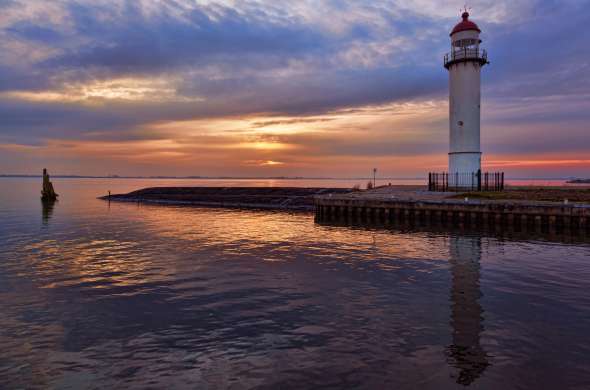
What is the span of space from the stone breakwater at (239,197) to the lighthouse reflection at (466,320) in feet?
109

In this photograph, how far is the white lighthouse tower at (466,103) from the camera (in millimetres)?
43969

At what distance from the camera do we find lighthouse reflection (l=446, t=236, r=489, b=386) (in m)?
9.30

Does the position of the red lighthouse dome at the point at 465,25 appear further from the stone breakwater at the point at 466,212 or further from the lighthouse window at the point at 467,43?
the stone breakwater at the point at 466,212

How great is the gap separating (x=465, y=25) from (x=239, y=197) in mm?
43025

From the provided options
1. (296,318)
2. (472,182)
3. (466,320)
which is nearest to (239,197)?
(472,182)

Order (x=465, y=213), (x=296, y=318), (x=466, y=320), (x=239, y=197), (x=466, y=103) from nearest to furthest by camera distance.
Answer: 1. (x=466, y=320)
2. (x=296, y=318)
3. (x=465, y=213)
4. (x=466, y=103)
5. (x=239, y=197)

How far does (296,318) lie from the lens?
41.0ft

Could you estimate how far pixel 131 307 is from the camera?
1357 cm

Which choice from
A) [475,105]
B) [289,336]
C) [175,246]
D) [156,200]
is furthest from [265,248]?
[156,200]

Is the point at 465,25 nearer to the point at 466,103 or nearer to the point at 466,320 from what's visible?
the point at 466,103

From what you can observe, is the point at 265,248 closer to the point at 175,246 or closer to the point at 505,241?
the point at 175,246

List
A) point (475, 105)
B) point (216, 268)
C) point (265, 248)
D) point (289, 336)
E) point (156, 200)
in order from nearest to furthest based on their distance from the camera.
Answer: point (289, 336), point (216, 268), point (265, 248), point (475, 105), point (156, 200)

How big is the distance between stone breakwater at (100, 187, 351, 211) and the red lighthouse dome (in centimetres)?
2420

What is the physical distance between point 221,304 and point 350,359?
5660 millimetres
